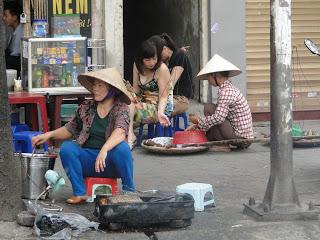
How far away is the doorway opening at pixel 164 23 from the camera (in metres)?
10.3

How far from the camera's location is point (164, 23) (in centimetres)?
1226

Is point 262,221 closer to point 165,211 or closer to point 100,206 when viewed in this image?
point 165,211

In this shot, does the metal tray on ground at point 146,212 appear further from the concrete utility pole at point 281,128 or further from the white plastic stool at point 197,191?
the concrete utility pole at point 281,128

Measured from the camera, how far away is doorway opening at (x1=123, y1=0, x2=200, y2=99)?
407 inches

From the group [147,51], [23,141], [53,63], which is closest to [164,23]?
[53,63]

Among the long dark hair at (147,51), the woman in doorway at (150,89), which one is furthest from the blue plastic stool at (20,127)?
the long dark hair at (147,51)

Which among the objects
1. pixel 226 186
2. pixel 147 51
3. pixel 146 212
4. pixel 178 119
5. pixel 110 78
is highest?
pixel 147 51

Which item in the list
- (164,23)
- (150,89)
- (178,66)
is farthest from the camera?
(164,23)

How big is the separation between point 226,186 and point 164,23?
6183 millimetres

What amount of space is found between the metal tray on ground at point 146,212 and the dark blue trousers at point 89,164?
19.1 inches

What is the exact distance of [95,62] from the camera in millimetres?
9227

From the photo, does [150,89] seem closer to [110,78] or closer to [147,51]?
[147,51]

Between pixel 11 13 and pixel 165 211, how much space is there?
5.23 m

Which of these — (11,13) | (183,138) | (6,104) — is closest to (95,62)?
(11,13)
